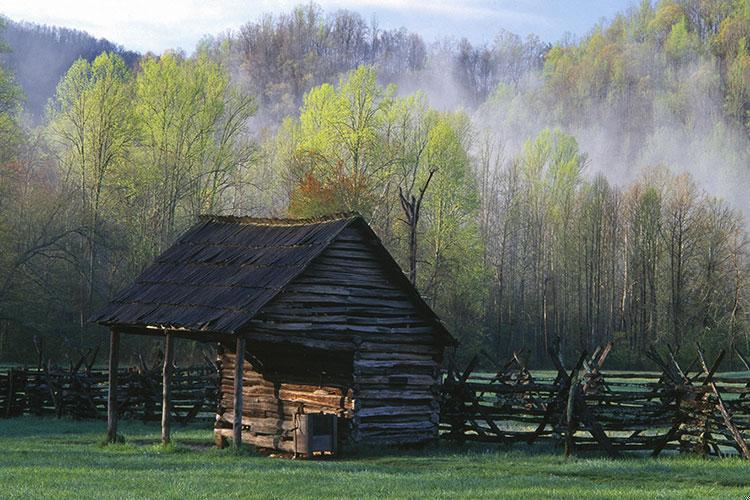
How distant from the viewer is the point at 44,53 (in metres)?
178

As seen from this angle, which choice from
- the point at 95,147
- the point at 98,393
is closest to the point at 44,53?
the point at 95,147

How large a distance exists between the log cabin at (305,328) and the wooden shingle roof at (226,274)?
0.04 meters

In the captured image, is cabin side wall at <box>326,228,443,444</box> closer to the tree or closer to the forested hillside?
the forested hillside

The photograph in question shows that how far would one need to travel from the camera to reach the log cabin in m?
19.4

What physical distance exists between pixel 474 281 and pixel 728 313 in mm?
14419

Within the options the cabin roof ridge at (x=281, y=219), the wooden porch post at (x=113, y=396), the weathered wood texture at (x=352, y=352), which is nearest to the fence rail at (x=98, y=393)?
the wooden porch post at (x=113, y=396)

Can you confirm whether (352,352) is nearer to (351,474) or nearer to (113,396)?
(351,474)

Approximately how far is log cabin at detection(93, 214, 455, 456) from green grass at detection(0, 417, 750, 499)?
862 millimetres

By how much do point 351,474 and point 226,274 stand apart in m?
5.99

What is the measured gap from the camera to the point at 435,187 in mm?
57062

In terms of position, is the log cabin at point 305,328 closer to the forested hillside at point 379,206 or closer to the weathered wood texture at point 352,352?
the weathered wood texture at point 352,352

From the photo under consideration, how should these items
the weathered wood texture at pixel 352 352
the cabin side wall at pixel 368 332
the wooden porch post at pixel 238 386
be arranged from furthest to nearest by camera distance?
the weathered wood texture at pixel 352 352 < the cabin side wall at pixel 368 332 < the wooden porch post at pixel 238 386

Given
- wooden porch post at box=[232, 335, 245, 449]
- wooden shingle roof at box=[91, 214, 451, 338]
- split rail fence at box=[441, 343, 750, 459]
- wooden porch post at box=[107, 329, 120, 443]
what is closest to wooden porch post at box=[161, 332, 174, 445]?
wooden shingle roof at box=[91, 214, 451, 338]

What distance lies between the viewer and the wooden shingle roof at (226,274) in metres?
19.4
